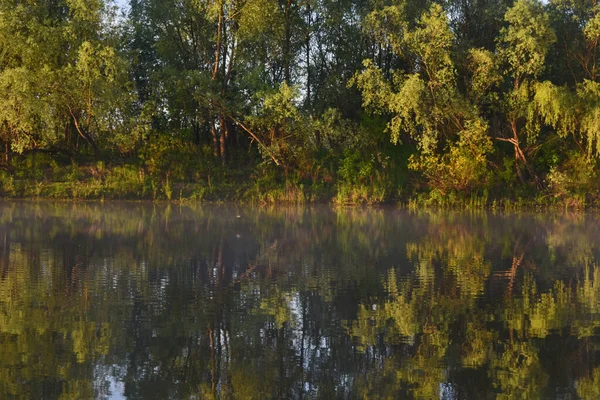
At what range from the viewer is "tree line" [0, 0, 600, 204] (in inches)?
1374

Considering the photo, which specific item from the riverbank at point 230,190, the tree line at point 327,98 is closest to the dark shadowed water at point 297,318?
the riverbank at point 230,190

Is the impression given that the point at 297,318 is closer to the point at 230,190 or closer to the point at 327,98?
the point at 230,190

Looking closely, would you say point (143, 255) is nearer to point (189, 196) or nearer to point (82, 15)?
point (189, 196)

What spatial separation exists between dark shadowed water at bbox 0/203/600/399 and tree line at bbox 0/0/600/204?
16.4m

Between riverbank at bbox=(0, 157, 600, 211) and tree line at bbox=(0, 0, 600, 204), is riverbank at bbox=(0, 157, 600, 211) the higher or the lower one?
the lower one

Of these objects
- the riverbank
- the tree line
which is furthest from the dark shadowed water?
the tree line

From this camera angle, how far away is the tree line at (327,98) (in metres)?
34.9

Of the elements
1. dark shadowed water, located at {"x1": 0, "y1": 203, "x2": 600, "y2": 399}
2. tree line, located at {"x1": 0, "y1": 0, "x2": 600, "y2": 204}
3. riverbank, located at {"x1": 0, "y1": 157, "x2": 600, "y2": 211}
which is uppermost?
tree line, located at {"x1": 0, "y1": 0, "x2": 600, "y2": 204}

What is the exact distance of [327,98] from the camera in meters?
41.2

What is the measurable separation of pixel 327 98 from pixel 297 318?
32605 mm

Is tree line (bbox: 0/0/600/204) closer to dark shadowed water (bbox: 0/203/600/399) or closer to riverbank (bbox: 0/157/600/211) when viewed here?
riverbank (bbox: 0/157/600/211)

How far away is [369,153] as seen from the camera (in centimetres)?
3900

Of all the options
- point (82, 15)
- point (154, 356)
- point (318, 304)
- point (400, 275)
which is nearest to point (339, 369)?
point (154, 356)

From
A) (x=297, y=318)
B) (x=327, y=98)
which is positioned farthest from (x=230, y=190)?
(x=297, y=318)
